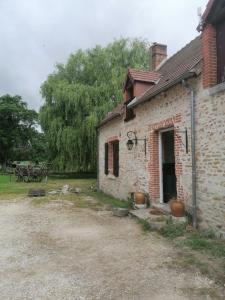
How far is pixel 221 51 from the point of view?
19.0 ft

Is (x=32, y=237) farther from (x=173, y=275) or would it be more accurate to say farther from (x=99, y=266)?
(x=173, y=275)

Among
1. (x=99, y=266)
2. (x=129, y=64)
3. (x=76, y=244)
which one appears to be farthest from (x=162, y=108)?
(x=129, y=64)

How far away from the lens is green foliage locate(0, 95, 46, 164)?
4042 centimetres

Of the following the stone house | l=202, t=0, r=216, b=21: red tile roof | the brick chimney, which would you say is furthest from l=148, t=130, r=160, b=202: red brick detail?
the brick chimney

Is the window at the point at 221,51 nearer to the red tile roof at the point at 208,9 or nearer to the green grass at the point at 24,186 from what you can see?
the red tile roof at the point at 208,9

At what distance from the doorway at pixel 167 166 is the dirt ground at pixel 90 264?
1.67 metres

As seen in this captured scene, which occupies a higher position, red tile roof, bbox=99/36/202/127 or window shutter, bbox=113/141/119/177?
red tile roof, bbox=99/36/202/127

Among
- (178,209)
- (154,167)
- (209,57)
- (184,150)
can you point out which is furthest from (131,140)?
(209,57)

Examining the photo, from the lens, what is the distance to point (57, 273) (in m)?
4.08

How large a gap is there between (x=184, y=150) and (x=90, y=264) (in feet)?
11.5

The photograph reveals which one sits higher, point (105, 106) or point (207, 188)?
point (105, 106)

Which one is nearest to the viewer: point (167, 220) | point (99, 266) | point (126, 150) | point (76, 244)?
point (99, 266)

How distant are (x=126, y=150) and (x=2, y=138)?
33251 millimetres

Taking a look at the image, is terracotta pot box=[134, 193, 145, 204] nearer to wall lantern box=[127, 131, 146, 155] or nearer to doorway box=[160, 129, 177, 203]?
doorway box=[160, 129, 177, 203]
